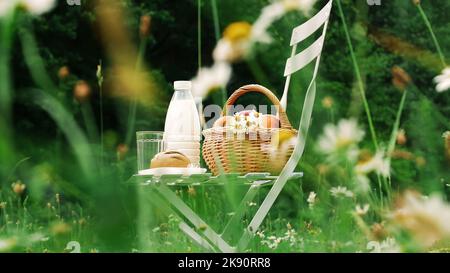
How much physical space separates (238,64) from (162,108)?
0.50 meters

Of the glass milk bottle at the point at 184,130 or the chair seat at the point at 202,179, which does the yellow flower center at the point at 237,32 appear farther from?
the chair seat at the point at 202,179

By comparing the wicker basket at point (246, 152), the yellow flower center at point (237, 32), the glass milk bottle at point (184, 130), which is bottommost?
the wicker basket at point (246, 152)

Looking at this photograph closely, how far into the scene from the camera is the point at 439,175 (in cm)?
377

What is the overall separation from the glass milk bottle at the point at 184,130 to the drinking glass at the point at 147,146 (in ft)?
0.12

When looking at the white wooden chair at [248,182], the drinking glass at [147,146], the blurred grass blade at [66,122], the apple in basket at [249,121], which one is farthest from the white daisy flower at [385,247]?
the blurred grass blade at [66,122]

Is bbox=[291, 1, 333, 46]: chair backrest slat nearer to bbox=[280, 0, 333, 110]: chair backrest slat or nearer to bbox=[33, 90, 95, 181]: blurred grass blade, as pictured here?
bbox=[280, 0, 333, 110]: chair backrest slat

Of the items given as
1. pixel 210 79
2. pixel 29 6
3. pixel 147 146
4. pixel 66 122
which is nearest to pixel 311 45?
pixel 147 146

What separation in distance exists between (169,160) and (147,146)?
143 millimetres

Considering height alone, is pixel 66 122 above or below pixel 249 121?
above

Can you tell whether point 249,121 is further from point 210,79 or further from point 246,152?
point 210,79

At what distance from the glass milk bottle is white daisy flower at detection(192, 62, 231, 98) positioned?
3.10 ft

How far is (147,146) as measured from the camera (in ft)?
7.63

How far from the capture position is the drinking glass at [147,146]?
2.32 metres
